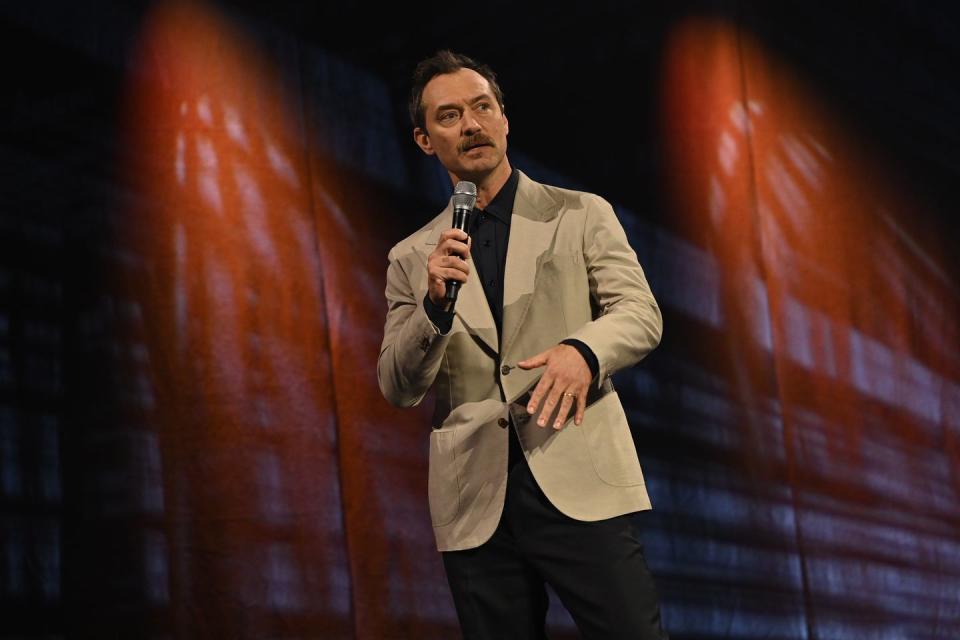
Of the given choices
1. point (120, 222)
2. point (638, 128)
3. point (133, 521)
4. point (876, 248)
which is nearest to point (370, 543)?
point (133, 521)

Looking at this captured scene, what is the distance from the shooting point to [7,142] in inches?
108

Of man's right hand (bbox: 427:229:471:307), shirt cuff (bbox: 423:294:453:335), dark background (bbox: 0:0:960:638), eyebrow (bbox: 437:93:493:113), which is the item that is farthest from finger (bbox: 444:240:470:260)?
dark background (bbox: 0:0:960:638)

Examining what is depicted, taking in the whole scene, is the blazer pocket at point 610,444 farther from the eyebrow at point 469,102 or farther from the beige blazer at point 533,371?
the eyebrow at point 469,102

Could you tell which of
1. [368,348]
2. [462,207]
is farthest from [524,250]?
[368,348]

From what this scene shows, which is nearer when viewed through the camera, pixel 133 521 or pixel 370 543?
pixel 133 521

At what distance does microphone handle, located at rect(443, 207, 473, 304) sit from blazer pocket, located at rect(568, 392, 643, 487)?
0.93ft

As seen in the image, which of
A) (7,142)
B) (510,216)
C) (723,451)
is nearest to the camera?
(510,216)

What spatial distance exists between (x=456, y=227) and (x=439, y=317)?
0.45 ft

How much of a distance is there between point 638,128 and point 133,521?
77.8 inches

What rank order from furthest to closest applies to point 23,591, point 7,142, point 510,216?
point 7,142, point 23,591, point 510,216

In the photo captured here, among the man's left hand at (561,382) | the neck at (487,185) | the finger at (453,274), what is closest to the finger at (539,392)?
the man's left hand at (561,382)

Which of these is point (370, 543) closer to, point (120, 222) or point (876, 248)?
point (120, 222)

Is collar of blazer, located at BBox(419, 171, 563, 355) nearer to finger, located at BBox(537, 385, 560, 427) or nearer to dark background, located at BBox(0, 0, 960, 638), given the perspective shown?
finger, located at BBox(537, 385, 560, 427)

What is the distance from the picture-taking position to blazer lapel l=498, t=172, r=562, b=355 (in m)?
1.50
